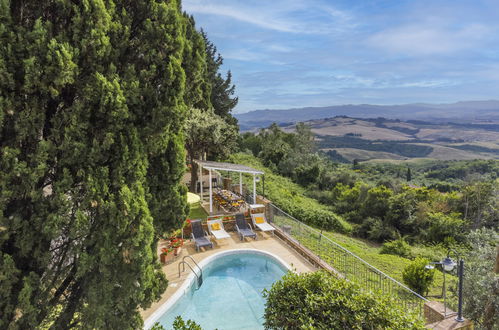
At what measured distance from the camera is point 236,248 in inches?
474

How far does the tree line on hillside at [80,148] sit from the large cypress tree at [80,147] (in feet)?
0.05

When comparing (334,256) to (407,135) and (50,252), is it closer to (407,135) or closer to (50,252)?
(50,252)

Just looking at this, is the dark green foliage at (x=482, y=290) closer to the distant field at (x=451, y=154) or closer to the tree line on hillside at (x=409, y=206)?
the tree line on hillside at (x=409, y=206)

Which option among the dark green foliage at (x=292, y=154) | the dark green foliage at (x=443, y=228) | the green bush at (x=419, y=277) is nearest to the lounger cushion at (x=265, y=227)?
the green bush at (x=419, y=277)

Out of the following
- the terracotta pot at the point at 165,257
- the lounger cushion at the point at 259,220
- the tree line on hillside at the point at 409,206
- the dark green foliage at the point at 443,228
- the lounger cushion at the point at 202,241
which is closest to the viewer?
the terracotta pot at the point at 165,257

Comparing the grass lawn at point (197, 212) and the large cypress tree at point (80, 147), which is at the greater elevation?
the large cypress tree at point (80, 147)

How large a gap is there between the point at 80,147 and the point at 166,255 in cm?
711

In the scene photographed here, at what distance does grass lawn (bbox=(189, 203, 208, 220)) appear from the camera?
15.7 m

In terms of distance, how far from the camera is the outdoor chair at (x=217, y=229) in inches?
487

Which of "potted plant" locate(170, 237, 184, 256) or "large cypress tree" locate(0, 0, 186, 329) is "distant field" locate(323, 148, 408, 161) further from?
"large cypress tree" locate(0, 0, 186, 329)

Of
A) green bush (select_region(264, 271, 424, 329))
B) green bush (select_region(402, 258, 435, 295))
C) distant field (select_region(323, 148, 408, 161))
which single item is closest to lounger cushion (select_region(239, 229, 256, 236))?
green bush (select_region(402, 258, 435, 295))

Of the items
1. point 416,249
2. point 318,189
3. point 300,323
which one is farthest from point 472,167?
point 300,323

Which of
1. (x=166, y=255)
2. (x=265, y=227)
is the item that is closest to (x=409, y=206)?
(x=265, y=227)

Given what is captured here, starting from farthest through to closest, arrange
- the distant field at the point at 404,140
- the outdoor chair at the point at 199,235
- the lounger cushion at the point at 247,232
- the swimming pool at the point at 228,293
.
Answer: the distant field at the point at 404,140 → the lounger cushion at the point at 247,232 → the outdoor chair at the point at 199,235 → the swimming pool at the point at 228,293
